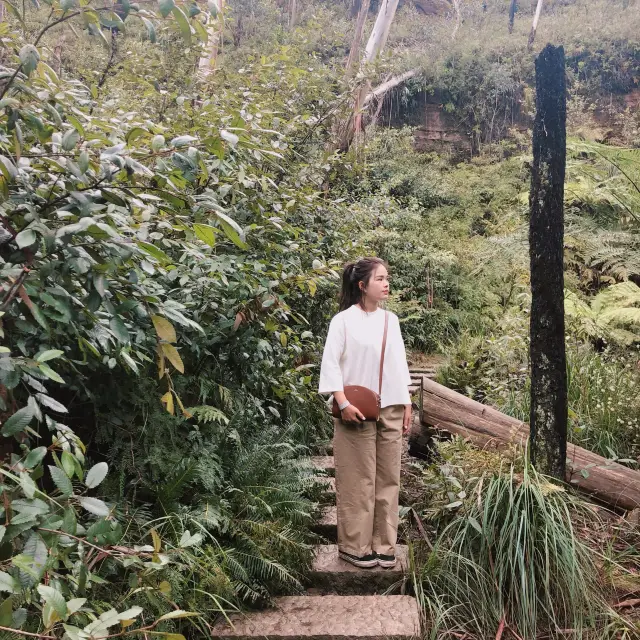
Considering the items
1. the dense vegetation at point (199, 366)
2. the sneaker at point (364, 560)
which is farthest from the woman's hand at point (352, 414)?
the sneaker at point (364, 560)

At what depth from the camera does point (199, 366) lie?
3998mm

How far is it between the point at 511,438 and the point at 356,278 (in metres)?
1.91

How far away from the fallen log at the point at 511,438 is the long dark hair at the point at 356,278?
1.69 meters

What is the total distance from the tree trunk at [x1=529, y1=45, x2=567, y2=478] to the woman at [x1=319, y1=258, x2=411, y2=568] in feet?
3.20

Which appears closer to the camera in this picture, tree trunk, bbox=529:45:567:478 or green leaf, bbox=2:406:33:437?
green leaf, bbox=2:406:33:437

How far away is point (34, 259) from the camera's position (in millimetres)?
1882

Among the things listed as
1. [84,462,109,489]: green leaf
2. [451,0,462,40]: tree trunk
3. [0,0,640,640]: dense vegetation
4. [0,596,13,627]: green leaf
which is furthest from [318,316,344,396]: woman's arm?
[451,0,462,40]: tree trunk

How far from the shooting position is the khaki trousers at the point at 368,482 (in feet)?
13.4

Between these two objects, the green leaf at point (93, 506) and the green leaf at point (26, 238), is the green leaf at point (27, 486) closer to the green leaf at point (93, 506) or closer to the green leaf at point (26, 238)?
the green leaf at point (93, 506)

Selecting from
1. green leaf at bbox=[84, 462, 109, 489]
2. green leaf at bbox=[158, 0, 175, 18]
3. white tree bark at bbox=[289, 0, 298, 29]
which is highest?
white tree bark at bbox=[289, 0, 298, 29]

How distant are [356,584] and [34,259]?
3148 mm

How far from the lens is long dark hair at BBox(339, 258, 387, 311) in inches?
165

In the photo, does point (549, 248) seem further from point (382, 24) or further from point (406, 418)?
point (382, 24)

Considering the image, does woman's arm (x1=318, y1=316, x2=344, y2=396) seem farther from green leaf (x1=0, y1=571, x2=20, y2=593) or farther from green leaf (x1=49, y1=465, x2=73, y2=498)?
green leaf (x1=0, y1=571, x2=20, y2=593)
